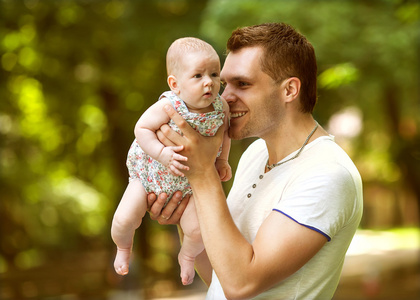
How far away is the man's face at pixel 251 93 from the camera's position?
8.58 feet

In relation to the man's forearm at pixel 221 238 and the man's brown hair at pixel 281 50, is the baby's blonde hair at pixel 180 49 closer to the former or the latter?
the man's brown hair at pixel 281 50

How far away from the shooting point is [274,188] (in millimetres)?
2572

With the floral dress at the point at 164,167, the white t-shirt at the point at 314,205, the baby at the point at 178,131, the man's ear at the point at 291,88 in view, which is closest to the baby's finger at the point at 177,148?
the baby at the point at 178,131

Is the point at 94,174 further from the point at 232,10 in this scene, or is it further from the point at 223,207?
the point at 223,207

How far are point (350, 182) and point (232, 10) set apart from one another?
686 centimetres

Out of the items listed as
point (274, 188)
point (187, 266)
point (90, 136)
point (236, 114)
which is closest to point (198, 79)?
point (236, 114)

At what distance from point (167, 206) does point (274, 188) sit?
1.82ft

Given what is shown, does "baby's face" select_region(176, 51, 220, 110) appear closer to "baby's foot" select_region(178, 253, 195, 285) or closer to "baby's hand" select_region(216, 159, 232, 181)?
"baby's hand" select_region(216, 159, 232, 181)

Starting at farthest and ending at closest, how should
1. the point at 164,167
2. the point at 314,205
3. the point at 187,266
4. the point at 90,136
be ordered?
1. the point at 90,136
2. the point at 187,266
3. the point at 164,167
4. the point at 314,205

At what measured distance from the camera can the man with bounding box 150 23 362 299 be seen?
2297mm

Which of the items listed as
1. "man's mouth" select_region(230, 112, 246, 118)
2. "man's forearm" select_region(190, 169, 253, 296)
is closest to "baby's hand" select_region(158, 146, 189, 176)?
"man's forearm" select_region(190, 169, 253, 296)

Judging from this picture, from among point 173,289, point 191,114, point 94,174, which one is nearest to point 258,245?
point 191,114

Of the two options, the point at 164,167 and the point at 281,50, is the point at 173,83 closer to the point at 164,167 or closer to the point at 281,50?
the point at 164,167

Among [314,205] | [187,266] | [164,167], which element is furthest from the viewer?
[187,266]
